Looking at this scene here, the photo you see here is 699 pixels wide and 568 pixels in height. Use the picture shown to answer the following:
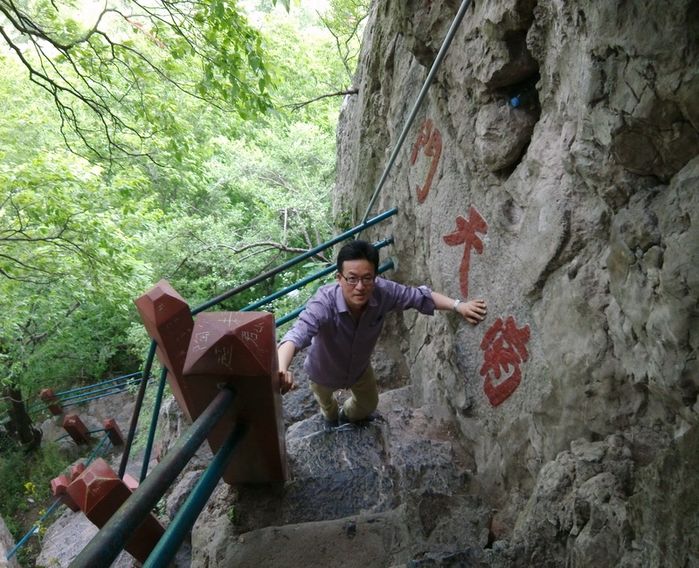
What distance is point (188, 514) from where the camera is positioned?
1389mm

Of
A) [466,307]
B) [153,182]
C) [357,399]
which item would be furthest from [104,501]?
[153,182]

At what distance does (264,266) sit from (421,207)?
752 centimetres

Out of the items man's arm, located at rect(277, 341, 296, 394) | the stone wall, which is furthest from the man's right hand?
the stone wall

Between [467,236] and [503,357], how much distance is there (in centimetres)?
76

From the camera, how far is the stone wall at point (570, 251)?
1.34m

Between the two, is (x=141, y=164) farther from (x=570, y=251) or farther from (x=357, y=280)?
(x=570, y=251)

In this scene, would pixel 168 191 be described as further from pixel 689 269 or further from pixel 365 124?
pixel 689 269

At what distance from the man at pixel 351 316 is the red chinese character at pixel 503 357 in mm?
162

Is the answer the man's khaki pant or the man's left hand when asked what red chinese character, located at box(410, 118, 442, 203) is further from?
the man's khaki pant

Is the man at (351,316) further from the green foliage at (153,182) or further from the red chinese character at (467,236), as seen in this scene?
the green foliage at (153,182)

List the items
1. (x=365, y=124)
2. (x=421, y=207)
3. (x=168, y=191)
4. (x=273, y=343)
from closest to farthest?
(x=273, y=343), (x=421, y=207), (x=365, y=124), (x=168, y=191)

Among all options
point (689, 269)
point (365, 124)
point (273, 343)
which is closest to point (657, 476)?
point (689, 269)

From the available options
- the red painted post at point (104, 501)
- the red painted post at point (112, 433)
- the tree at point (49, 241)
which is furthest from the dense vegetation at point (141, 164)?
the red painted post at point (104, 501)

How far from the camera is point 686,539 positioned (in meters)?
1.13
